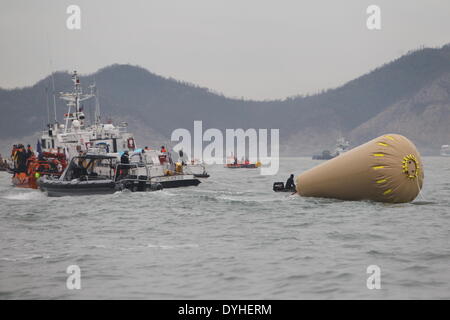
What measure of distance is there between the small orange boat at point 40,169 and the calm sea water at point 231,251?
16.0 meters

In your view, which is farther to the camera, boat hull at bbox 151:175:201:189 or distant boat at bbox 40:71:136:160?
distant boat at bbox 40:71:136:160

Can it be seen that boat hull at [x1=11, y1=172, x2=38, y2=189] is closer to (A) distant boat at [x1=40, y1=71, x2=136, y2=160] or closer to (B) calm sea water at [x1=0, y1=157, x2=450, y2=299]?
(A) distant boat at [x1=40, y1=71, x2=136, y2=160]

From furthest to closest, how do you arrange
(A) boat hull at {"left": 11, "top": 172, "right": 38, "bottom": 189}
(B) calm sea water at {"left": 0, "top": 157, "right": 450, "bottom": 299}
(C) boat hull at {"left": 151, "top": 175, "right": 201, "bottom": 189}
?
1. (A) boat hull at {"left": 11, "top": 172, "right": 38, "bottom": 189}
2. (C) boat hull at {"left": 151, "top": 175, "right": 201, "bottom": 189}
3. (B) calm sea water at {"left": 0, "top": 157, "right": 450, "bottom": 299}

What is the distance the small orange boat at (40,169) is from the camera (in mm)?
39125

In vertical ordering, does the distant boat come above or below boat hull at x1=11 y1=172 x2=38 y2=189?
above

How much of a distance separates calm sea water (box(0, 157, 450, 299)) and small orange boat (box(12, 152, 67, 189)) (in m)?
16.0

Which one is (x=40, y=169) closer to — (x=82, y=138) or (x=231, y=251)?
(x=82, y=138)

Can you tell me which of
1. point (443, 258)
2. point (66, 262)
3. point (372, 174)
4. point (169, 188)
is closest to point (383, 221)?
point (372, 174)

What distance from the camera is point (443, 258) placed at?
12734mm

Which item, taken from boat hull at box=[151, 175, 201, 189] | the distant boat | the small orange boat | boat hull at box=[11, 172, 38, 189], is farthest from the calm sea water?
the distant boat

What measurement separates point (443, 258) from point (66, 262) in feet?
26.7

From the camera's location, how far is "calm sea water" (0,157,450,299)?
10.5m
